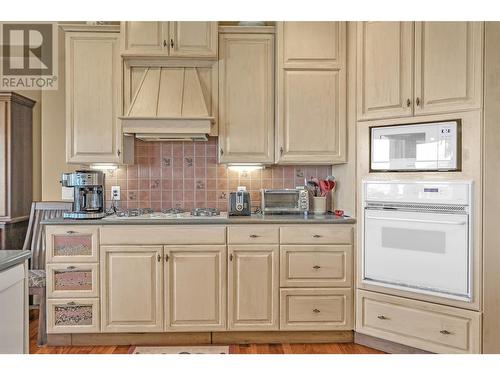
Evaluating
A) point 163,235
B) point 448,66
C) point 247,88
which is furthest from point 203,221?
point 448,66

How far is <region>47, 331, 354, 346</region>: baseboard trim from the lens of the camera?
109 inches

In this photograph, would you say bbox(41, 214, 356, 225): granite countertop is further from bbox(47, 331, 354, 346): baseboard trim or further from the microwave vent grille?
bbox(47, 331, 354, 346): baseboard trim

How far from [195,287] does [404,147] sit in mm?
1695

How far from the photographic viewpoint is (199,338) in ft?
9.19

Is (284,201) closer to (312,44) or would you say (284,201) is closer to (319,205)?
(319,205)

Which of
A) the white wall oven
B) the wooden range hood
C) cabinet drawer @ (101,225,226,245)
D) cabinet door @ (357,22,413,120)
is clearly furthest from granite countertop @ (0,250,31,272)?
cabinet door @ (357,22,413,120)

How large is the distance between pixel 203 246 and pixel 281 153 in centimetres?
91

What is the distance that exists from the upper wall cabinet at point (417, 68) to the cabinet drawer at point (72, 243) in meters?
2.07

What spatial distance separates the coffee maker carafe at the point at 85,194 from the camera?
283 centimetres

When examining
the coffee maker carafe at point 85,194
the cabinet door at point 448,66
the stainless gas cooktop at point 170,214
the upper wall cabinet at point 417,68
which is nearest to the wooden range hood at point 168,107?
the coffee maker carafe at point 85,194

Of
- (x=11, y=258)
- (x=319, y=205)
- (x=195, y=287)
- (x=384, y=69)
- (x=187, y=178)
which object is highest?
(x=384, y=69)

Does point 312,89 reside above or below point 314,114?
above

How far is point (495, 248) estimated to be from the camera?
7.52 feet

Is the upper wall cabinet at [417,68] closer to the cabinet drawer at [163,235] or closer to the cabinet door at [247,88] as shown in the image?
the cabinet door at [247,88]
